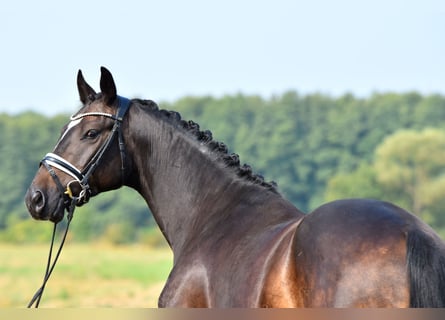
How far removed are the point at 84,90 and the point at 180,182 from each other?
1.12 metres

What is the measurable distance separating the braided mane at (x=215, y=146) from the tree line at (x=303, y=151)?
4271 centimetres

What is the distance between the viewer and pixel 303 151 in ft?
234

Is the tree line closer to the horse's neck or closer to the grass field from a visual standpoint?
the grass field

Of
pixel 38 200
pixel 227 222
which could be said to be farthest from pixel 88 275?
pixel 227 222

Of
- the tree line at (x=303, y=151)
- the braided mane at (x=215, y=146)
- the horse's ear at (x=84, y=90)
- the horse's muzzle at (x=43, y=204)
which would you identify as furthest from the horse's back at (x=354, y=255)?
the tree line at (x=303, y=151)

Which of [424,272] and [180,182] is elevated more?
[180,182]

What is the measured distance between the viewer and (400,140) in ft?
210

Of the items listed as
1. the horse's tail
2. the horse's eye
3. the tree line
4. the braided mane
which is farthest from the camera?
the tree line

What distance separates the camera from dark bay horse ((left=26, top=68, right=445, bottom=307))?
4.73 metres

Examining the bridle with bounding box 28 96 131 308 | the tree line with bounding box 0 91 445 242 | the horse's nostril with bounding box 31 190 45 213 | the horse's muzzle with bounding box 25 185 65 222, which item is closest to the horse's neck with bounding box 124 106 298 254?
the bridle with bounding box 28 96 131 308

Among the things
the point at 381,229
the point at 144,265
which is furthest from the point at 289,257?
the point at 144,265

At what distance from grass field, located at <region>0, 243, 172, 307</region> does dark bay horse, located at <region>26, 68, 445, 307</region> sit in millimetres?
13379

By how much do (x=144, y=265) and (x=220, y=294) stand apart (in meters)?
33.6

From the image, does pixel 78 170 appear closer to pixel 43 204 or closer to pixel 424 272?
pixel 43 204
